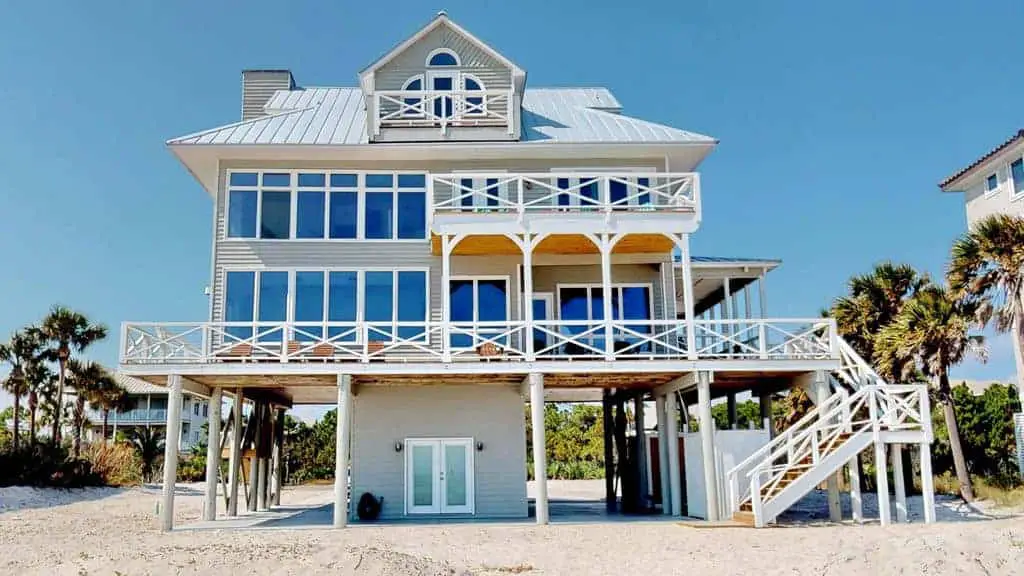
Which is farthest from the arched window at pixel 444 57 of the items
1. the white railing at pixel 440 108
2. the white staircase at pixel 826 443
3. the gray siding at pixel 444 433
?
the white staircase at pixel 826 443

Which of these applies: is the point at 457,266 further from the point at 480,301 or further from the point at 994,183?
the point at 994,183

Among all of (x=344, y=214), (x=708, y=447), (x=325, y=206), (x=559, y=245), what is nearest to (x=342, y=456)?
(x=344, y=214)

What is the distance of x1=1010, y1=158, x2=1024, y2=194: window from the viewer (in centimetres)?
2522

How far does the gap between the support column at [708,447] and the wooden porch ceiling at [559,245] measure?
340cm

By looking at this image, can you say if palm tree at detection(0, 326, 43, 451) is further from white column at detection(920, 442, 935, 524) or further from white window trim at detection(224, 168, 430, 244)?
white column at detection(920, 442, 935, 524)

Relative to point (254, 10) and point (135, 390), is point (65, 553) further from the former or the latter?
point (135, 390)

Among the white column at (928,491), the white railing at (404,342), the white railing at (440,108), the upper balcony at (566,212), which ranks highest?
the white railing at (440,108)

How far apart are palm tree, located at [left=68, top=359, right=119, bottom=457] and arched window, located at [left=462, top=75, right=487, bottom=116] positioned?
18.7 meters

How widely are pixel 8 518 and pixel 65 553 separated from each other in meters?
8.70

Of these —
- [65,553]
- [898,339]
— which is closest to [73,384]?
[65,553]

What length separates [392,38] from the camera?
22.2 meters

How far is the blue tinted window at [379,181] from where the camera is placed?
21.3 meters

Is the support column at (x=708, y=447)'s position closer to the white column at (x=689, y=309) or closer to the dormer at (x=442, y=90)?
the white column at (x=689, y=309)

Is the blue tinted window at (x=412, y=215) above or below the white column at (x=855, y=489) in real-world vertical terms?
above
